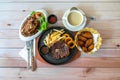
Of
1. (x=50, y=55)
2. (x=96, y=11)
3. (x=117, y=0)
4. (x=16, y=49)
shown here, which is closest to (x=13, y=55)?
(x=16, y=49)

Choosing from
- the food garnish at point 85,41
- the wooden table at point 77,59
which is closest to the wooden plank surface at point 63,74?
the wooden table at point 77,59

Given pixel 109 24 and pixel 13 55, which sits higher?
pixel 109 24

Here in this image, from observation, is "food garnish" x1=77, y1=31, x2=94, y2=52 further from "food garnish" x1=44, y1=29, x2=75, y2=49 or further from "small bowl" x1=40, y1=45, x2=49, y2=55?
"small bowl" x1=40, y1=45, x2=49, y2=55

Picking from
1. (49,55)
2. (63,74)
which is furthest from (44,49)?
(63,74)

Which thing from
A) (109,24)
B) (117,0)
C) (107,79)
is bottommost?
(107,79)

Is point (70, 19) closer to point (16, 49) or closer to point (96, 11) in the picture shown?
point (96, 11)

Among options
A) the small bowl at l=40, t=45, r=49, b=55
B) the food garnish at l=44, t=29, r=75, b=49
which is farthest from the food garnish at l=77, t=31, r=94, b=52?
the small bowl at l=40, t=45, r=49, b=55
